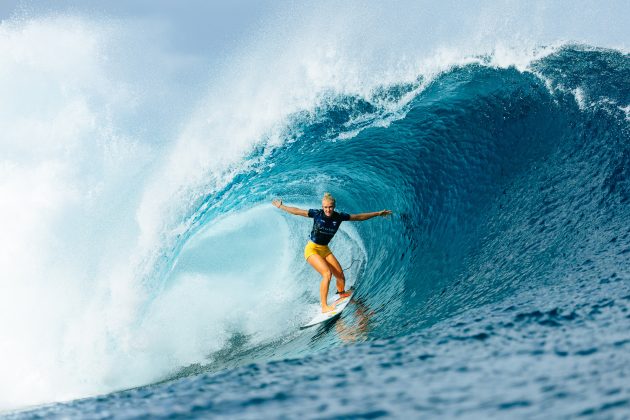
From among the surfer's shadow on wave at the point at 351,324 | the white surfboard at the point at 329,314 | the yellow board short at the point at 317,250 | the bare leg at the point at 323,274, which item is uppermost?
the yellow board short at the point at 317,250

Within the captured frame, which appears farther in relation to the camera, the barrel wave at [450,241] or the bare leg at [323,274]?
the bare leg at [323,274]

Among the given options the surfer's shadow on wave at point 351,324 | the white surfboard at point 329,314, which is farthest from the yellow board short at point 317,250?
the surfer's shadow on wave at point 351,324

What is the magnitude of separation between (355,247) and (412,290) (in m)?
2.92

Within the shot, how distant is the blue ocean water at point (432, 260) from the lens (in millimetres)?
3539

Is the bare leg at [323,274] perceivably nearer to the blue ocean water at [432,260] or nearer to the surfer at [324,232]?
the surfer at [324,232]

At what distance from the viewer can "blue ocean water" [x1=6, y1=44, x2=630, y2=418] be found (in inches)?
139

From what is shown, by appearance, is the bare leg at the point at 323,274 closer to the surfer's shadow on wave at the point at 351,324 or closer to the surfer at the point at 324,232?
the surfer at the point at 324,232

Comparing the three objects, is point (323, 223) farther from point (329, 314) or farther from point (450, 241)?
point (450, 241)

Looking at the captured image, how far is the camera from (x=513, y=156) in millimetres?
8633

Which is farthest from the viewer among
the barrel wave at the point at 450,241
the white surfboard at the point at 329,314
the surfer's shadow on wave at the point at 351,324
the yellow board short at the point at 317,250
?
the yellow board short at the point at 317,250

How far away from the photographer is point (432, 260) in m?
7.63

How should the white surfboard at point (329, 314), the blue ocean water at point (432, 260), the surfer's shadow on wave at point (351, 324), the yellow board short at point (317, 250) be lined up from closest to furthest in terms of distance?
the blue ocean water at point (432, 260) → the surfer's shadow on wave at point (351, 324) → the white surfboard at point (329, 314) → the yellow board short at point (317, 250)

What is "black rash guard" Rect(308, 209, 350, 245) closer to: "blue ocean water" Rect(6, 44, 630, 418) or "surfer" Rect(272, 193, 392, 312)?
"surfer" Rect(272, 193, 392, 312)

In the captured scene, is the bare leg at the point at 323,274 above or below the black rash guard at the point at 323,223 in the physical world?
below
